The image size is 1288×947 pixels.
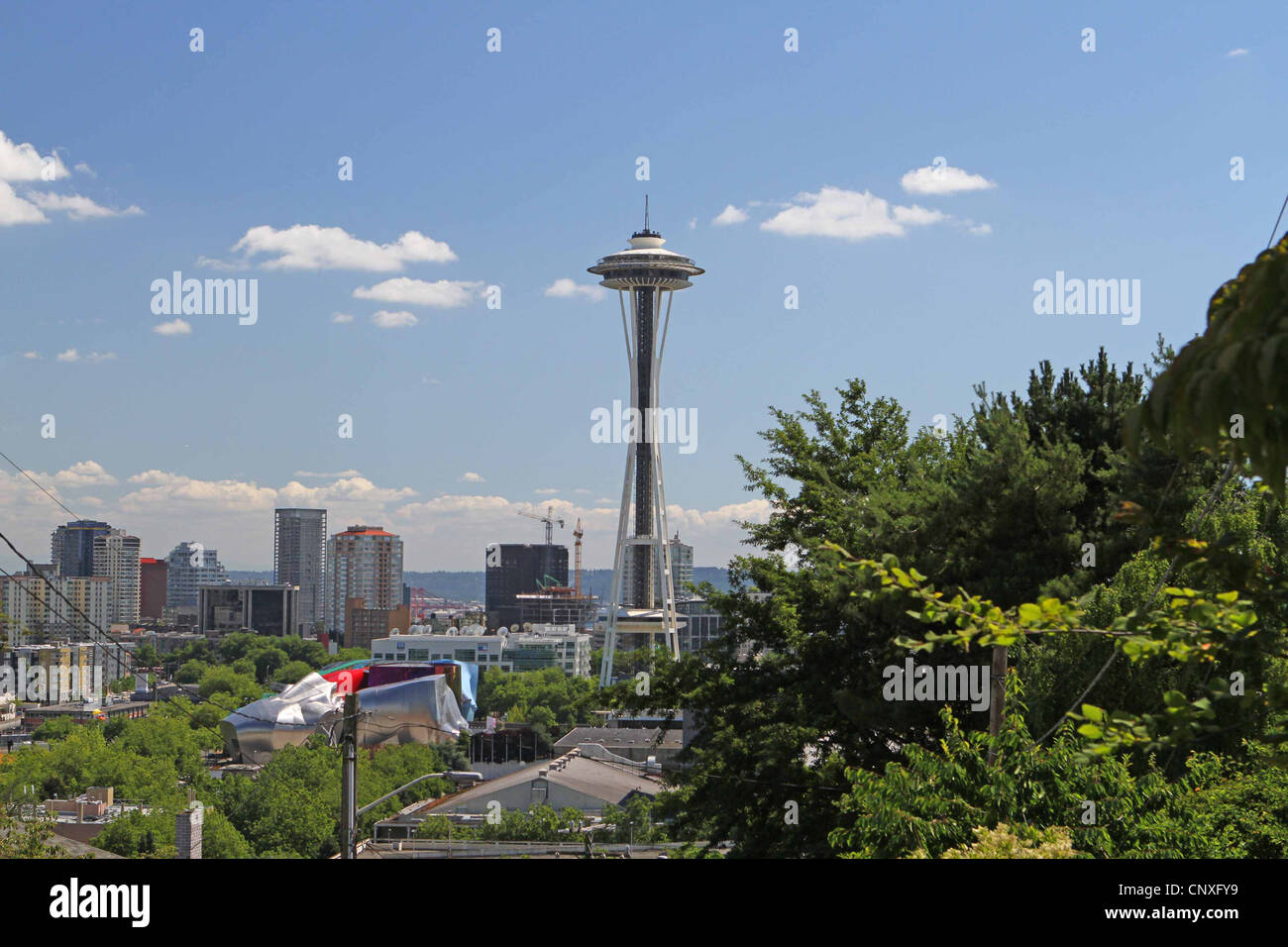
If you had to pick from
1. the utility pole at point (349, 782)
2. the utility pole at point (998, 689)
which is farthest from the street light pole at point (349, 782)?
the utility pole at point (998, 689)

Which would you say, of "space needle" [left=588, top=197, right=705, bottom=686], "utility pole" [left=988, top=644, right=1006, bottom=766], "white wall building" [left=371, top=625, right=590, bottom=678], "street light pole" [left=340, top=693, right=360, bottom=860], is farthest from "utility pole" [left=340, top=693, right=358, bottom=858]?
"white wall building" [left=371, top=625, right=590, bottom=678]

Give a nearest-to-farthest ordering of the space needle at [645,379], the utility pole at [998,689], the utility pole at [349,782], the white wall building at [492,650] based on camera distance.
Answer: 1. the utility pole at [998,689]
2. the utility pole at [349,782]
3. the space needle at [645,379]
4. the white wall building at [492,650]

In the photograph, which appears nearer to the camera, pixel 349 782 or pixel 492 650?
pixel 349 782

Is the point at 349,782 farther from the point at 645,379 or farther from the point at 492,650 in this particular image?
the point at 492,650

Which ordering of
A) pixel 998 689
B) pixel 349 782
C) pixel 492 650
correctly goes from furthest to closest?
pixel 492 650 → pixel 349 782 → pixel 998 689

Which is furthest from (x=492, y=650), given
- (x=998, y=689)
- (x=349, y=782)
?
(x=998, y=689)

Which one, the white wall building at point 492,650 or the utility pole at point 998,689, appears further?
the white wall building at point 492,650

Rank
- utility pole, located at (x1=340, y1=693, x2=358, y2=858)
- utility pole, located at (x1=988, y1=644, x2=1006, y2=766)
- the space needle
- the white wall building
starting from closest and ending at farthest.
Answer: utility pole, located at (x1=988, y1=644, x2=1006, y2=766) → utility pole, located at (x1=340, y1=693, x2=358, y2=858) → the space needle → the white wall building

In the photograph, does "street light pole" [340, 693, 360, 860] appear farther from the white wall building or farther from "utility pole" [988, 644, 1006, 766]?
the white wall building

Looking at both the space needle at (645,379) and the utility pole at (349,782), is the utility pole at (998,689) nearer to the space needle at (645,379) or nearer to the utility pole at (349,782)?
the utility pole at (349,782)

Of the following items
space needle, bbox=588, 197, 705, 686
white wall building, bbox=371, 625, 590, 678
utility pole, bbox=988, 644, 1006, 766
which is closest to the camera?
utility pole, bbox=988, 644, 1006, 766
